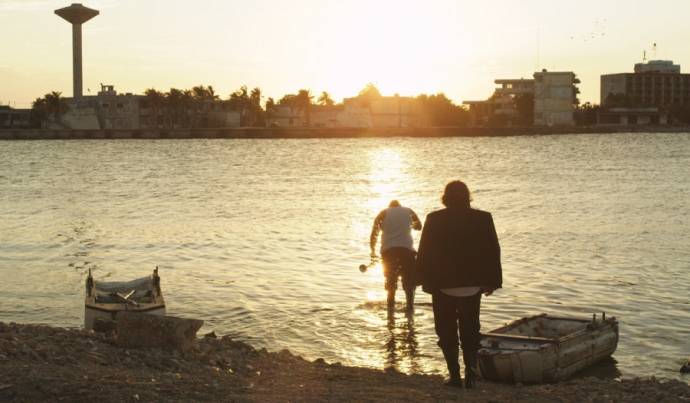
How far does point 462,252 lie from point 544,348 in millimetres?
3428

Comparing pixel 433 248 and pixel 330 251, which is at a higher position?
pixel 433 248

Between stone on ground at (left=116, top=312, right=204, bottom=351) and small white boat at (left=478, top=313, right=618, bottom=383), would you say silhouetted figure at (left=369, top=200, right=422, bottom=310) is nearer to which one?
small white boat at (left=478, top=313, right=618, bottom=383)

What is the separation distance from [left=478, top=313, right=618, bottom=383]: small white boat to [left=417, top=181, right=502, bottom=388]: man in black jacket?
2630 millimetres

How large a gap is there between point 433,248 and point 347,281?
13.2 m

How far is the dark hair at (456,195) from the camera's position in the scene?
9.86 m

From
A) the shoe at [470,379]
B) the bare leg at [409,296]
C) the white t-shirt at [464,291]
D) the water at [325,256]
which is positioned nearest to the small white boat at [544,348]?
the water at [325,256]

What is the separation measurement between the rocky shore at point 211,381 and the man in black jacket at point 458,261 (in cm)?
90

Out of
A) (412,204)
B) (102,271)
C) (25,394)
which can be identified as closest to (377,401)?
(25,394)

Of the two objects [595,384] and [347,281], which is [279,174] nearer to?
[347,281]

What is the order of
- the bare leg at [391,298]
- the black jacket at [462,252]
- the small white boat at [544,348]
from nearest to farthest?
1. the black jacket at [462,252]
2. the small white boat at [544,348]
3. the bare leg at [391,298]

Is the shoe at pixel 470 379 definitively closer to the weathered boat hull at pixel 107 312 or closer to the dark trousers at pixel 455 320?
the dark trousers at pixel 455 320

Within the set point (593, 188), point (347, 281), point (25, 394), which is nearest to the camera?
point (25, 394)

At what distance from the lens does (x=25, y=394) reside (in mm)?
9016

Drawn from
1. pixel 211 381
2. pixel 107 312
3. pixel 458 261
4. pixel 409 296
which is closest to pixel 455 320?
pixel 458 261
